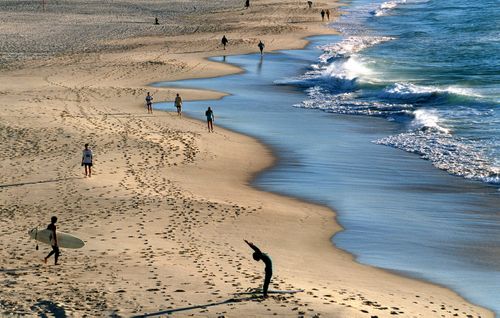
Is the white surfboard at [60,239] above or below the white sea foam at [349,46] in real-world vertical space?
below

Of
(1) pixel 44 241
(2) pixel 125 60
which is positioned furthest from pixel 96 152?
(2) pixel 125 60

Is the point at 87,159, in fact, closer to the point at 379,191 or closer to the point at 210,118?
the point at 379,191

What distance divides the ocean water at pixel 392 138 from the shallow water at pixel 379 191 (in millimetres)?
40

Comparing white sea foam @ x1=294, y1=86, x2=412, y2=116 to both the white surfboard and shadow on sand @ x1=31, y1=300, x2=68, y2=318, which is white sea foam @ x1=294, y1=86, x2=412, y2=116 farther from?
shadow on sand @ x1=31, y1=300, x2=68, y2=318

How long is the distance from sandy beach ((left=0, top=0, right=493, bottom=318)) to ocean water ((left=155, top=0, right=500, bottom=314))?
0.97 m

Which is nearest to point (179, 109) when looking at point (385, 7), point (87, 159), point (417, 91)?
point (87, 159)

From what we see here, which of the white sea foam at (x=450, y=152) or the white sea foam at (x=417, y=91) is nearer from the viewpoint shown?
the white sea foam at (x=450, y=152)

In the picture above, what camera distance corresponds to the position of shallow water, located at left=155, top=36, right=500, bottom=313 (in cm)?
1834

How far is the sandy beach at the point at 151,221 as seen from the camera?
14539 mm

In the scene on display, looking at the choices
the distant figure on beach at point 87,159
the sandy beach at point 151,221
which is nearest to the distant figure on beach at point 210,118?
the sandy beach at point 151,221

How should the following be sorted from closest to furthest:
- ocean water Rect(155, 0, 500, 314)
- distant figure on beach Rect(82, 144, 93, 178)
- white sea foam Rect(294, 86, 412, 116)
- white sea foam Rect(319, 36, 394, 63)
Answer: ocean water Rect(155, 0, 500, 314) → distant figure on beach Rect(82, 144, 93, 178) → white sea foam Rect(294, 86, 412, 116) → white sea foam Rect(319, 36, 394, 63)

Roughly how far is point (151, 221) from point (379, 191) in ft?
23.2

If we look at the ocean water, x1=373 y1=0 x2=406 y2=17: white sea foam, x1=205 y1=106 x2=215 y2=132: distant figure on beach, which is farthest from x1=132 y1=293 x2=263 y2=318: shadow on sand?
x1=373 y1=0 x2=406 y2=17: white sea foam

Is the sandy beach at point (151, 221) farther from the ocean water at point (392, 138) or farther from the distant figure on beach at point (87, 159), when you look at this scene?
the ocean water at point (392, 138)
